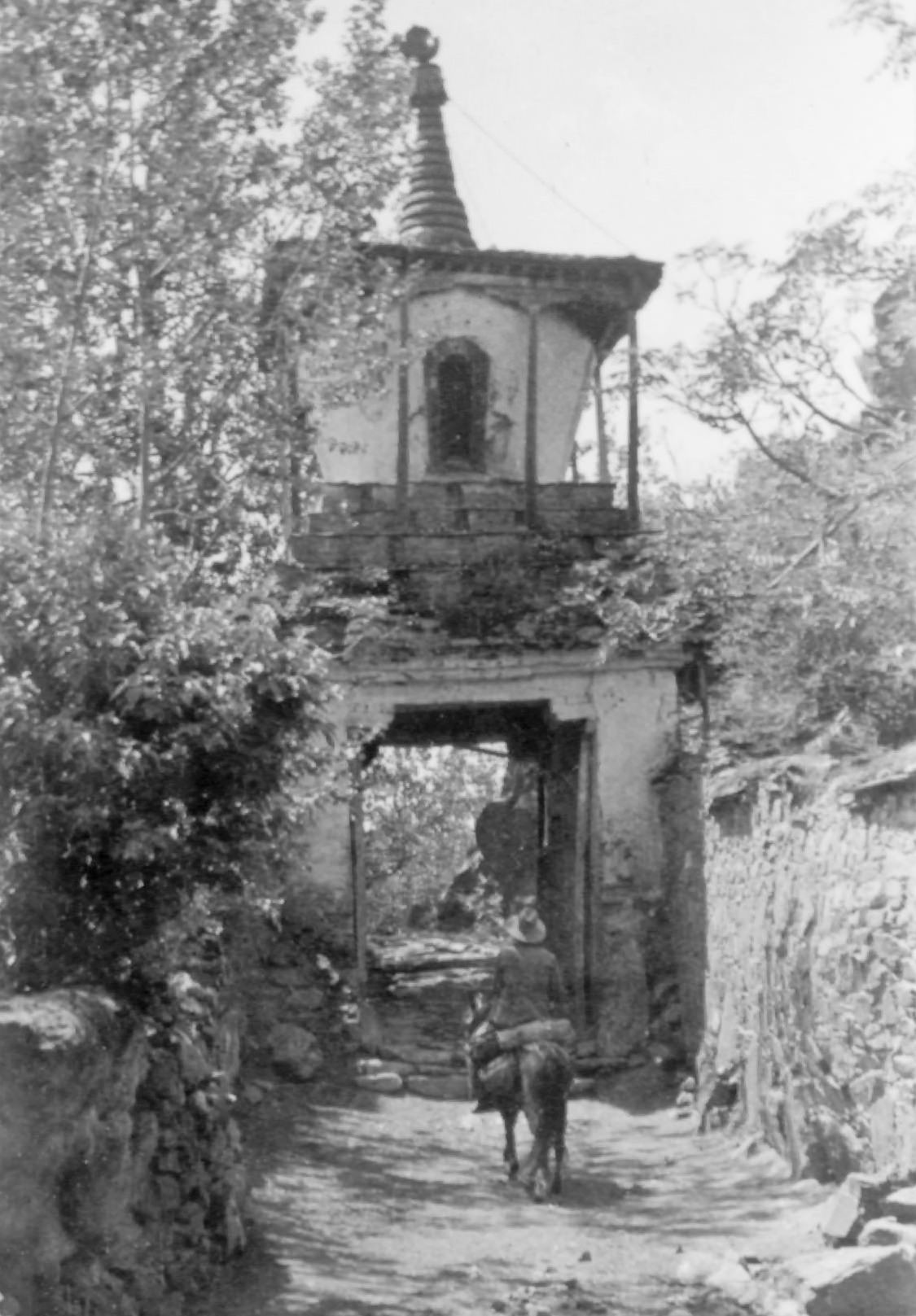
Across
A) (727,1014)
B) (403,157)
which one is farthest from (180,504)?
(727,1014)

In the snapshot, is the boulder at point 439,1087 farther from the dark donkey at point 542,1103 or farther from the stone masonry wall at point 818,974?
the dark donkey at point 542,1103

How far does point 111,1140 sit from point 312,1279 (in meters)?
1.83

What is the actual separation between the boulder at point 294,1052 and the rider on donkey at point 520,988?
10.4 ft

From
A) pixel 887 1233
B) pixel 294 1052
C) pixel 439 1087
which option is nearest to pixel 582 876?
pixel 439 1087

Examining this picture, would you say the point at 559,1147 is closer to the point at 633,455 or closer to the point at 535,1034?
the point at 535,1034

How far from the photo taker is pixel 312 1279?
25.2 ft

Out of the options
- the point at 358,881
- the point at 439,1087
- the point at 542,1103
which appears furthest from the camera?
the point at 358,881

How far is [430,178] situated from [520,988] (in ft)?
42.9

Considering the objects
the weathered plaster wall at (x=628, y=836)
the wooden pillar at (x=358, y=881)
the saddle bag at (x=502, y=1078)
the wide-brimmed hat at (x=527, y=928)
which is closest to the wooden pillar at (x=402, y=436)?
the weathered plaster wall at (x=628, y=836)

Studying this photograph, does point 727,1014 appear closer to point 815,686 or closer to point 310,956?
point 815,686

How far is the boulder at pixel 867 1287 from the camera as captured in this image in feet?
21.8

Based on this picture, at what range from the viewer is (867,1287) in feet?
22.0

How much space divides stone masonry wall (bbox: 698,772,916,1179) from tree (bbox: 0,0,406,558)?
4.52 metres

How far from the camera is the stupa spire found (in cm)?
1969
